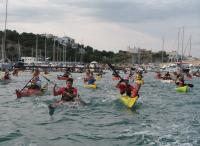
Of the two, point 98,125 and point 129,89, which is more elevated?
point 129,89

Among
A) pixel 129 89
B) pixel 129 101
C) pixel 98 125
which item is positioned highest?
pixel 129 89

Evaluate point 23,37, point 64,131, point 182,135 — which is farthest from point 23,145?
point 23,37

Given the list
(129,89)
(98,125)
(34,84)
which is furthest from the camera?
(34,84)

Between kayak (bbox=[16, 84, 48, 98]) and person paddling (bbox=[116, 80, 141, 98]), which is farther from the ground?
person paddling (bbox=[116, 80, 141, 98])

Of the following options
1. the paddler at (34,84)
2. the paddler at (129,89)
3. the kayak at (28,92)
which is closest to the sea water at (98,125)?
the paddler at (129,89)

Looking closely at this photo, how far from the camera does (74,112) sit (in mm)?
19391

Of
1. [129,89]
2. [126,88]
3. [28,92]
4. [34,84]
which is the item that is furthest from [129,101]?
[34,84]

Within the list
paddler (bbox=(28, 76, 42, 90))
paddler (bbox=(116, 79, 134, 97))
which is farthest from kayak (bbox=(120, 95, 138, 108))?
paddler (bbox=(28, 76, 42, 90))

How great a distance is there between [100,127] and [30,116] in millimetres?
3847

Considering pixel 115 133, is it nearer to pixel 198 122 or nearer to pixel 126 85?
pixel 198 122

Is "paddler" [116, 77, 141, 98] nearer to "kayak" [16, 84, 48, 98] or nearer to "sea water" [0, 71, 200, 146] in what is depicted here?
"sea water" [0, 71, 200, 146]

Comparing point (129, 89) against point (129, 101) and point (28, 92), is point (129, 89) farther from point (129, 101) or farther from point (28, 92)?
point (28, 92)

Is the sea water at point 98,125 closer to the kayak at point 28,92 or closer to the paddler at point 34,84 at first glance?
the kayak at point 28,92

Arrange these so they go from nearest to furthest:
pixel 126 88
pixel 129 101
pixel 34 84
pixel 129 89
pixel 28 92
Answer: pixel 129 101 → pixel 129 89 → pixel 126 88 → pixel 28 92 → pixel 34 84
